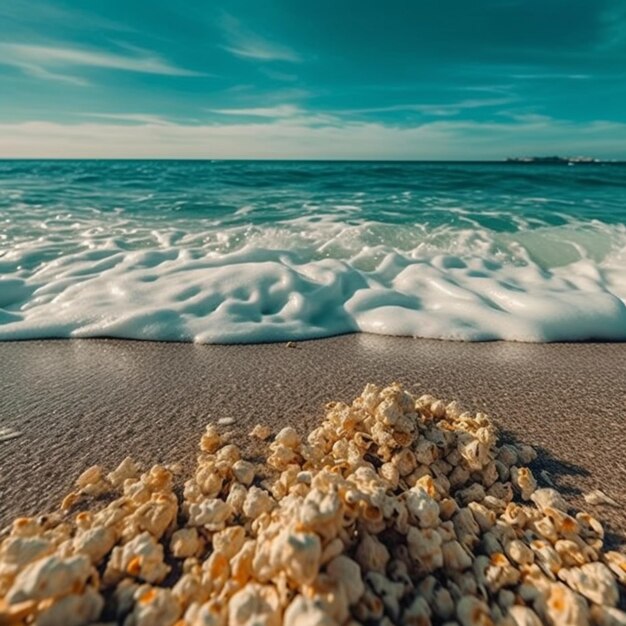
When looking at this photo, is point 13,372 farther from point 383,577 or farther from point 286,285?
point 383,577

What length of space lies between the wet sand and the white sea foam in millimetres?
174

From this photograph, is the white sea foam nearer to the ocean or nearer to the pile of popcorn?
the ocean

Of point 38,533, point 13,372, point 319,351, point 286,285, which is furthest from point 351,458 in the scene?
point 286,285

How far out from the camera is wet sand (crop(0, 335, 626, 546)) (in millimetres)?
1575

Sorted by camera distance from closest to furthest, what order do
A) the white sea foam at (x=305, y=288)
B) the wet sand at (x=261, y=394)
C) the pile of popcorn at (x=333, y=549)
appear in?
the pile of popcorn at (x=333, y=549), the wet sand at (x=261, y=394), the white sea foam at (x=305, y=288)

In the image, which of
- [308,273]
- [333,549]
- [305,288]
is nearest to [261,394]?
[333,549]

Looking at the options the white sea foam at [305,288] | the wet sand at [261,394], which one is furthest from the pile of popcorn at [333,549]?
the white sea foam at [305,288]

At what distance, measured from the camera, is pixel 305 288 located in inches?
134

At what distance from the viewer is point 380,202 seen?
918 cm

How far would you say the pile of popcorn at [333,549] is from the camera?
882 millimetres

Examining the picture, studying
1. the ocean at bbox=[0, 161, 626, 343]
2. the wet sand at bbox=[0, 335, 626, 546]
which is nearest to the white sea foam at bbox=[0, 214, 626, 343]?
the ocean at bbox=[0, 161, 626, 343]

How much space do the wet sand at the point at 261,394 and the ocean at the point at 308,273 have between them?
0.63ft

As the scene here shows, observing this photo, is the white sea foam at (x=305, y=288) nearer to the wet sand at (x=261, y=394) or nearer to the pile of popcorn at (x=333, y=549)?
the wet sand at (x=261, y=394)

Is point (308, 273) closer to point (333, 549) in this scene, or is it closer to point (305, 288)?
point (305, 288)
